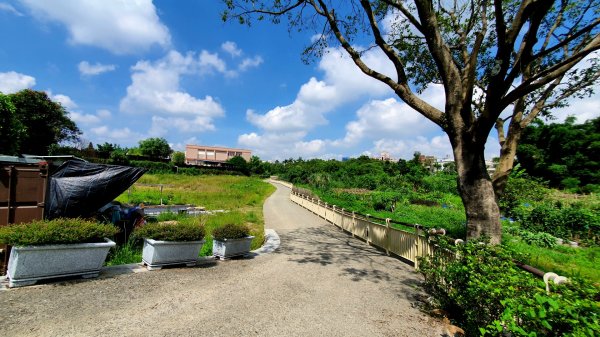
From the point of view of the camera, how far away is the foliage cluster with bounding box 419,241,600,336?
198 centimetres

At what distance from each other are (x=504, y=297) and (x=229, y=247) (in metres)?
5.28

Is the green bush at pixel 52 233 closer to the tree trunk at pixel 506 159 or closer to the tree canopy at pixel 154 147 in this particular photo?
the tree trunk at pixel 506 159

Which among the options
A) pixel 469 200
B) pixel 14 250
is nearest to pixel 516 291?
pixel 469 200

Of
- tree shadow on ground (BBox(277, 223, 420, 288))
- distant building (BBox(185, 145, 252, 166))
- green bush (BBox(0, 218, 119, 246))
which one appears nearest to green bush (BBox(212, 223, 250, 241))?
tree shadow on ground (BBox(277, 223, 420, 288))

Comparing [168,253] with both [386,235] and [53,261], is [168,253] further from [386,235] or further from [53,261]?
[386,235]

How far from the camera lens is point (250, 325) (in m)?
3.46

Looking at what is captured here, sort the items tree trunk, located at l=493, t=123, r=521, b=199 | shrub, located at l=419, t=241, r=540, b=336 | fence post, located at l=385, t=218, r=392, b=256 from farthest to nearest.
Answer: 1. fence post, located at l=385, t=218, r=392, b=256
2. tree trunk, located at l=493, t=123, r=521, b=199
3. shrub, located at l=419, t=241, r=540, b=336

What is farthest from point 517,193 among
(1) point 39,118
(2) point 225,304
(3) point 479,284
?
(1) point 39,118

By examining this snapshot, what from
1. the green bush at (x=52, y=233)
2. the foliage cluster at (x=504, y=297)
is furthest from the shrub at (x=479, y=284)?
the green bush at (x=52, y=233)

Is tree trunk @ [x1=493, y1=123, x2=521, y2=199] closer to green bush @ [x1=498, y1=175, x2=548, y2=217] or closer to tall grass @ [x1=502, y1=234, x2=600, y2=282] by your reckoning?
tall grass @ [x1=502, y1=234, x2=600, y2=282]

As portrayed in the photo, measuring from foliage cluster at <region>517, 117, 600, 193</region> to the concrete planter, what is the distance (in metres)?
44.8

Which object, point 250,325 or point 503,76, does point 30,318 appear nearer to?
point 250,325

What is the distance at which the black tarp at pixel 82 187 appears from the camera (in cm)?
576

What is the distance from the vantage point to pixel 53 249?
159 inches
